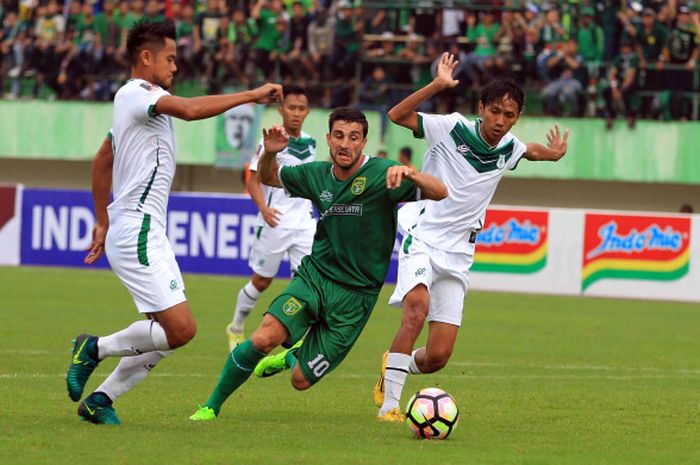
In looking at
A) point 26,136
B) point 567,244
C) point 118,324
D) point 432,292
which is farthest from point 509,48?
point 432,292

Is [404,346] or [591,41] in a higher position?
[591,41]

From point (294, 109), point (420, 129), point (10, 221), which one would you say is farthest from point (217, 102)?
point (10, 221)

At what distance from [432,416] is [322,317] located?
3.24ft

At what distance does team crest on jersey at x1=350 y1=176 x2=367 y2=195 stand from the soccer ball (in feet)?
4.47

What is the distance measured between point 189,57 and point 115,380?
2366cm

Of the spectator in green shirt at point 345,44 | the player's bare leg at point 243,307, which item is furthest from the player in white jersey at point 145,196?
the spectator in green shirt at point 345,44

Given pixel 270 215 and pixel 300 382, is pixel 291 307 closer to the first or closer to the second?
pixel 300 382

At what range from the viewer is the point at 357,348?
50.7 ft

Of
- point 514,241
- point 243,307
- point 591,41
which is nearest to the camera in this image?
point 243,307

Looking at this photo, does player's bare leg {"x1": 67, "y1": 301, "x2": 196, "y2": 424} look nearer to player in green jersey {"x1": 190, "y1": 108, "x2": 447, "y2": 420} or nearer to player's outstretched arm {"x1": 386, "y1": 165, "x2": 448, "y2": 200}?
player in green jersey {"x1": 190, "y1": 108, "x2": 447, "y2": 420}

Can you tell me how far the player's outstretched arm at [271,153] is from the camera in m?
9.12

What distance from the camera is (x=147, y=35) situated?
8805 millimetres

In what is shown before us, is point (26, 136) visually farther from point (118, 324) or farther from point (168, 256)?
point (168, 256)

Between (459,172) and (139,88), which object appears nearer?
(139,88)
